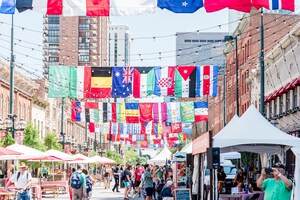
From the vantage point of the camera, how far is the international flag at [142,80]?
46875 mm

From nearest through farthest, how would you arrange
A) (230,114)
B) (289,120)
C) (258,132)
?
(258,132) → (289,120) → (230,114)

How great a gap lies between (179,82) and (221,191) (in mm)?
21783

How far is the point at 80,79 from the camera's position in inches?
1875

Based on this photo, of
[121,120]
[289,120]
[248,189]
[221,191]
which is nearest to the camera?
[248,189]

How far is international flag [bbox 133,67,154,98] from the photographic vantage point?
4688 centimetres

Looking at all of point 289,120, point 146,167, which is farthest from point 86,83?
point 146,167

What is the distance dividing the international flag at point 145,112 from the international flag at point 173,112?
1.52 m

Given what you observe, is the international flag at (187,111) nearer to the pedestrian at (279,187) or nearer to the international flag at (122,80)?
the international flag at (122,80)

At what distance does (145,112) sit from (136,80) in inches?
574

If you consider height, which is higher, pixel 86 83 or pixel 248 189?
pixel 86 83

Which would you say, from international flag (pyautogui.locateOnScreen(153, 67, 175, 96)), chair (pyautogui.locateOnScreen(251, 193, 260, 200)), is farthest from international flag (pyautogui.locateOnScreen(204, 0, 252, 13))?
international flag (pyautogui.locateOnScreen(153, 67, 175, 96))

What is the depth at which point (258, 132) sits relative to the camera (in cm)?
1998

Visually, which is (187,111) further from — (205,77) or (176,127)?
(176,127)

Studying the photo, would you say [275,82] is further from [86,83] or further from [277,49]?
A: [86,83]
